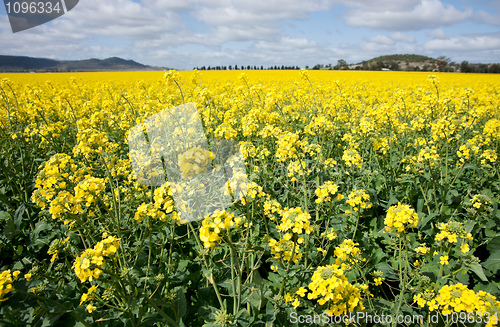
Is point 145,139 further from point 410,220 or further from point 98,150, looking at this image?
point 410,220

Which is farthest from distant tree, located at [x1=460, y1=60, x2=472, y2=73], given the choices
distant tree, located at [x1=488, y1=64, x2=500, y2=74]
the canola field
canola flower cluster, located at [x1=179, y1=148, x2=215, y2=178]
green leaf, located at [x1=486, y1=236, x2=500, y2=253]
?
canola flower cluster, located at [x1=179, y1=148, x2=215, y2=178]

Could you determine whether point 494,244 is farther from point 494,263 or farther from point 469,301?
point 469,301

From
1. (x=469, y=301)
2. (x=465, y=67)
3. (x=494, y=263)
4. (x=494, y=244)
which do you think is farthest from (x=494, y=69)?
(x=469, y=301)

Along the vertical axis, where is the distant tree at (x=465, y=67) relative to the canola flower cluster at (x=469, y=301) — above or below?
above

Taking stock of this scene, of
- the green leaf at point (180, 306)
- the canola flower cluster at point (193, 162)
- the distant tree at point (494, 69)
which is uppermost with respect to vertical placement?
the distant tree at point (494, 69)

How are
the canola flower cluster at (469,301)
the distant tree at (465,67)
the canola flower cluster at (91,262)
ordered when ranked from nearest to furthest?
the canola flower cluster at (91,262), the canola flower cluster at (469,301), the distant tree at (465,67)

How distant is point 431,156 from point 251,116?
2.79 meters

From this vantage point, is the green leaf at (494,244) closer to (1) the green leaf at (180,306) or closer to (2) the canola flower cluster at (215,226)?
(2) the canola flower cluster at (215,226)

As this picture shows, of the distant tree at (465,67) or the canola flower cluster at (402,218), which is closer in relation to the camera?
the canola flower cluster at (402,218)

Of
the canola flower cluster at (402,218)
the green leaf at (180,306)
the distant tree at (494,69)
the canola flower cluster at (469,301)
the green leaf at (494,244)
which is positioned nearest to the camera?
the canola flower cluster at (469,301)

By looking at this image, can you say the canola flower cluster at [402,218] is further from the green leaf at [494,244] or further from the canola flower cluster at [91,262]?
the canola flower cluster at [91,262]

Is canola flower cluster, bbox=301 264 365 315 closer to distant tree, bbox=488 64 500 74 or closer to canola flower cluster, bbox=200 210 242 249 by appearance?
canola flower cluster, bbox=200 210 242 249

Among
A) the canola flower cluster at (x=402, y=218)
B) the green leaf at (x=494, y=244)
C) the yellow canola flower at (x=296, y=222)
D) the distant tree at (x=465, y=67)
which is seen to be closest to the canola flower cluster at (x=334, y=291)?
the yellow canola flower at (x=296, y=222)

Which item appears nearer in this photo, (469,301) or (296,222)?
(469,301)
